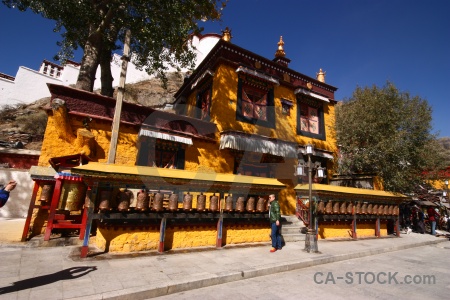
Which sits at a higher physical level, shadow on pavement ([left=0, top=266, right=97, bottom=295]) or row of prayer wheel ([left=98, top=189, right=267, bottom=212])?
row of prayer wheel ([left=98, top=189, right=267, bottom=212])

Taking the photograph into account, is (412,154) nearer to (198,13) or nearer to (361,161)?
(361,161)

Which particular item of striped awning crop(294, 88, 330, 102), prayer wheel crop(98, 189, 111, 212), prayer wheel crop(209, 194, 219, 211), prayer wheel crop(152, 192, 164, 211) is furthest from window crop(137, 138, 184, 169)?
striped awning crop(294, 88, 330, 102)

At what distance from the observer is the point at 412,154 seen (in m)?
15.3

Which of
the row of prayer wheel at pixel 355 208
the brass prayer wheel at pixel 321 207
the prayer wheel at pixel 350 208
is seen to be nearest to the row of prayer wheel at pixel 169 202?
the brass prayer wheel at pixel 321 207

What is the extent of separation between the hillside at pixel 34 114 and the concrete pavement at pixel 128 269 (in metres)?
15.4

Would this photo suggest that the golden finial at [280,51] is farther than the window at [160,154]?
Yes

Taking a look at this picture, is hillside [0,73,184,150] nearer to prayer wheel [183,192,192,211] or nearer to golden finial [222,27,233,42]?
golden finial [222,27,233,42]

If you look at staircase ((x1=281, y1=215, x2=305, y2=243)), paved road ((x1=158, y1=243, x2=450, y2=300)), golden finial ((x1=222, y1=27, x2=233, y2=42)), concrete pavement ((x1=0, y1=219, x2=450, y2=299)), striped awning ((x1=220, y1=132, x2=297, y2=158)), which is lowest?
paved road ((x1=158, y1=243, x2=450, y2=300))

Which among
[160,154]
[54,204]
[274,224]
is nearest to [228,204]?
[274,224]

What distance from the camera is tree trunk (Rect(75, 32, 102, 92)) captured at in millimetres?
10531

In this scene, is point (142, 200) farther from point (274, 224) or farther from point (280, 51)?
point (280, 51)

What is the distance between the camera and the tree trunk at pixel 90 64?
34.6 ft

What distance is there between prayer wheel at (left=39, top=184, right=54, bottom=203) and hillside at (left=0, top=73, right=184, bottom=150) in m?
13.5

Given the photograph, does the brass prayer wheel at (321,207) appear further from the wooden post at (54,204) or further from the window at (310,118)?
the wooden post at (54,204)
